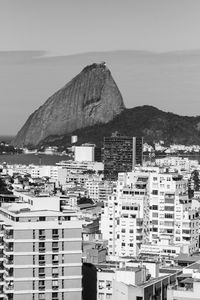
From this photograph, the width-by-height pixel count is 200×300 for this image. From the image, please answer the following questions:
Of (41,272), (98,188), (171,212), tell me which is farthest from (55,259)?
(98,188)

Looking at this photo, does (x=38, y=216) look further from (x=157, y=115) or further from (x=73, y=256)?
(x=157, y=115)

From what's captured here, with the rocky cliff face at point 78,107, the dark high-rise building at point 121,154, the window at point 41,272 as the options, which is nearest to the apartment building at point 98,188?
the dark high-rise building at point 121,154

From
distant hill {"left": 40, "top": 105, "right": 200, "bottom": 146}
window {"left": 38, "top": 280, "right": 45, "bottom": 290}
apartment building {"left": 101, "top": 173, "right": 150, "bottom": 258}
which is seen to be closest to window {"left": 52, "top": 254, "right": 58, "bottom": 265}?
window {"left": 38, "top": 280, "right": 45, "bottom": 290}

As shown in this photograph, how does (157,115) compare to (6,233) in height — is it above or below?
above

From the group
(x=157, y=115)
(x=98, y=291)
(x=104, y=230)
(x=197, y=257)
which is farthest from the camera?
(x=157, y=115)

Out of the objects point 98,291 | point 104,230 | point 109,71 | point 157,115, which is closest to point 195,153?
point 157,115

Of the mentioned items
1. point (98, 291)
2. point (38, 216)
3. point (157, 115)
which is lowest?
point (98, 291)

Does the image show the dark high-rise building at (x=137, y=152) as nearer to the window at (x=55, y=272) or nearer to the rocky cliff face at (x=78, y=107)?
the rocky cliff face at (x=78, y=107)
